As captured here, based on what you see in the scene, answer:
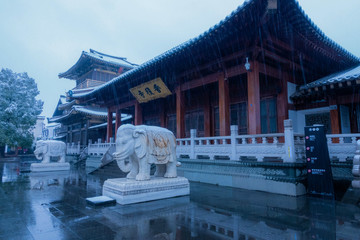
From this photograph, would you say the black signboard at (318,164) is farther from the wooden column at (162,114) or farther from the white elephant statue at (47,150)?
the white elephant statue at (47,150)

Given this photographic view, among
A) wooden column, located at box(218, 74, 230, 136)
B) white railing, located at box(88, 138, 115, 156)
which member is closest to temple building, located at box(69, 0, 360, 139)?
wooden column, located at box(218, 74, 230, 136)

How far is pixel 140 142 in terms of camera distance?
513 cm

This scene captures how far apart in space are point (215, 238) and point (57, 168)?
39.1 ft

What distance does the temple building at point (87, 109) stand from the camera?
72.4ft

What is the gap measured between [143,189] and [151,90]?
779 cm

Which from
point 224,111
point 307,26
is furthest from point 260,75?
point 307,26

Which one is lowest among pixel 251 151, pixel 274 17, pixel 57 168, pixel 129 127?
pixel 57 168

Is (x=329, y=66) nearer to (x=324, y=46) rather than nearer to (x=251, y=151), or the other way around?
(x=324, y=46)

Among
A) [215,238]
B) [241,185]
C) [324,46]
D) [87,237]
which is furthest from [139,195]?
[324,46]

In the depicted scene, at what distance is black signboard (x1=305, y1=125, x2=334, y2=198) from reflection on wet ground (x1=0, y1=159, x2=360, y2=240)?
38 centimetres

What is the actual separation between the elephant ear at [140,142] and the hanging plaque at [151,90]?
251 inches

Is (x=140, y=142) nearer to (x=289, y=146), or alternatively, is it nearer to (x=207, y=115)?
(x=289, y=146)

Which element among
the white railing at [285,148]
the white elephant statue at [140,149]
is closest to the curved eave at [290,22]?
the white railing at [285,148]

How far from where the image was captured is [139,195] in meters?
4.89
